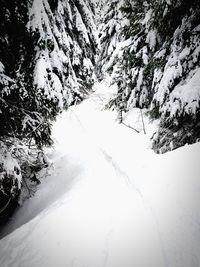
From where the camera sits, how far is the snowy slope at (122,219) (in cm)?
237

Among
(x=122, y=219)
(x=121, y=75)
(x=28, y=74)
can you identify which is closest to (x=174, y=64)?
(x=121, y=75)

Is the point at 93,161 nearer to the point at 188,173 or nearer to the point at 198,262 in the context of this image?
the point at 188,173

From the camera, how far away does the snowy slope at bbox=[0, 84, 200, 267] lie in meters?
2.37

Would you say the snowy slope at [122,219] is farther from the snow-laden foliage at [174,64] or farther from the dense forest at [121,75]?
the dense forest at [121,75]

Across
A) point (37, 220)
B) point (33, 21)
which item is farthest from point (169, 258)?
point (33, 21)

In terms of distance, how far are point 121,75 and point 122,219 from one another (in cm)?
534

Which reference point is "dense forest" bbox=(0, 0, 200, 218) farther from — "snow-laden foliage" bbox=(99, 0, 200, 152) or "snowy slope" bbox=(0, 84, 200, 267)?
"snowy slope" bbox=(0, 84, 200, 267)

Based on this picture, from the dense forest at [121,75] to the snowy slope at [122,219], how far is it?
0.79 metres

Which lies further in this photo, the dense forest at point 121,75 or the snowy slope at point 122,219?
the dense forest at point 121,75

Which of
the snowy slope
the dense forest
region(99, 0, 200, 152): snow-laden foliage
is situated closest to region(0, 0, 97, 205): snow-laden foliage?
the dense forest

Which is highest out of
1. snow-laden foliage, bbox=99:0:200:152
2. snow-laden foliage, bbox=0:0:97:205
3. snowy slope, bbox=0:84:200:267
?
snow-laden foliage, bbox=0:0:97:205

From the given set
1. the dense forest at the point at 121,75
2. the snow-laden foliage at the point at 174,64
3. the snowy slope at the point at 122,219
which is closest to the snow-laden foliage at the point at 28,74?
the dense forest at the point at 121,75

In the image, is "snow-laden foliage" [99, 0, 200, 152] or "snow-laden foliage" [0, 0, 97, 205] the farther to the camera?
"snow-laden foliage" [0, 0, 97, 205]

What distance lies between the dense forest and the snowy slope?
0.79 metres
